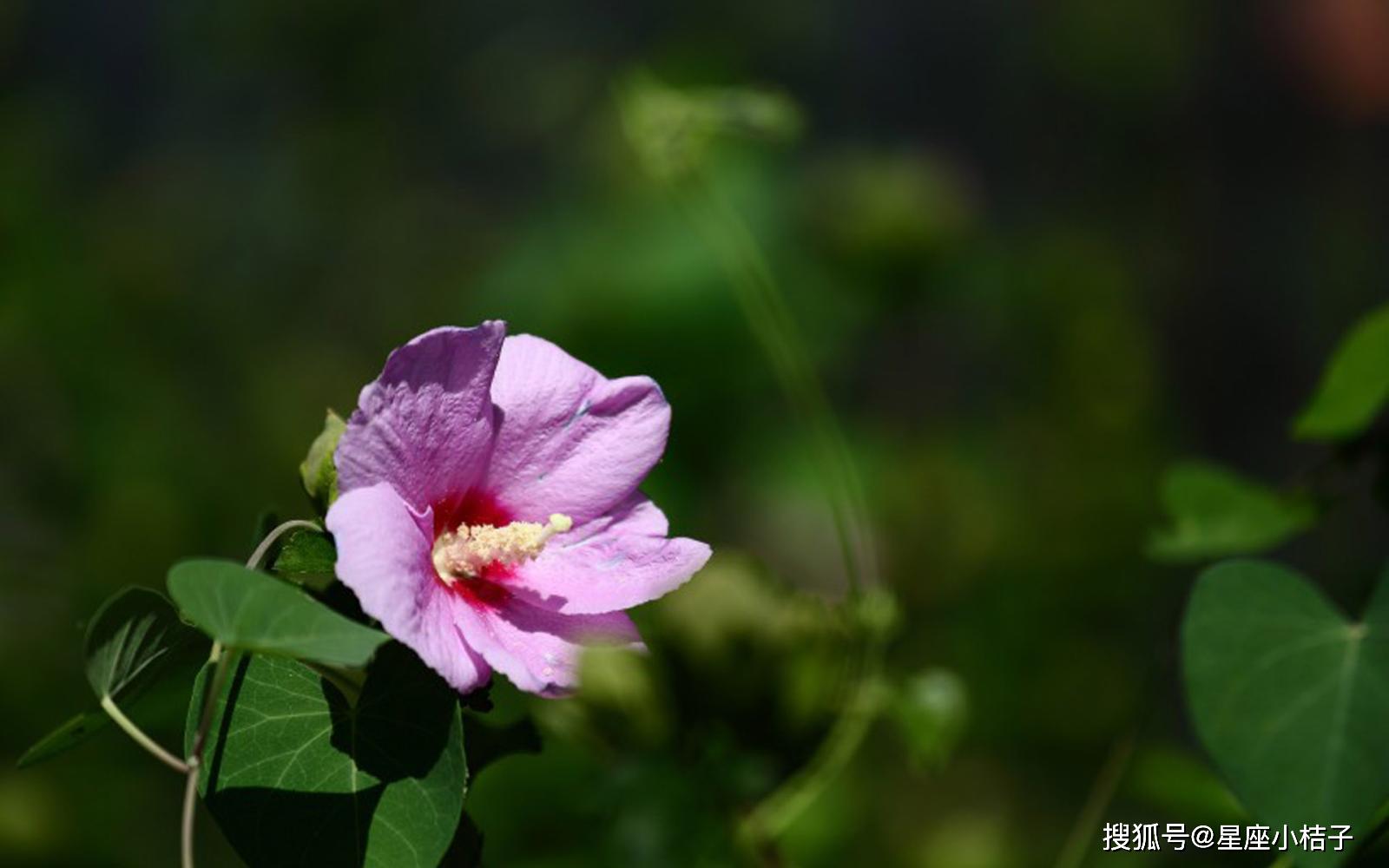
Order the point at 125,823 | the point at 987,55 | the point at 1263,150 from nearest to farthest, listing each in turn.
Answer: the point at 125,823 < the point at 1263,150 < the point at 987,55

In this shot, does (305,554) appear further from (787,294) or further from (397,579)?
(787,294)

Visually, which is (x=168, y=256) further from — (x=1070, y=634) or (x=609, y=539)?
(x=609, y=539)

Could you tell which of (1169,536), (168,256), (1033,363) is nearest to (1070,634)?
(1033,363)

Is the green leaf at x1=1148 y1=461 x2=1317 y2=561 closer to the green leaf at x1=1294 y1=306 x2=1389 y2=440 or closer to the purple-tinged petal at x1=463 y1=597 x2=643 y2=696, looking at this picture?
the green leaf at x1=1294 y1=306 x2=1389 y2=440

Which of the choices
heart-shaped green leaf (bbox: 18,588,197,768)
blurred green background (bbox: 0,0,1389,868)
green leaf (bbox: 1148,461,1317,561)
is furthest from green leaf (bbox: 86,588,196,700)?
green leaf (bbox: 1148,461,1317,561)

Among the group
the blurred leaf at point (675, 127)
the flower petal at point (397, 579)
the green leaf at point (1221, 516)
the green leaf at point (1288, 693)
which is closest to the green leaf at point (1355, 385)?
the green leaf at point (1221, 516)

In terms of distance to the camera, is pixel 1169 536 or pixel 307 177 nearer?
pixel 1169 536

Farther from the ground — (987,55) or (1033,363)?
(987,55)
